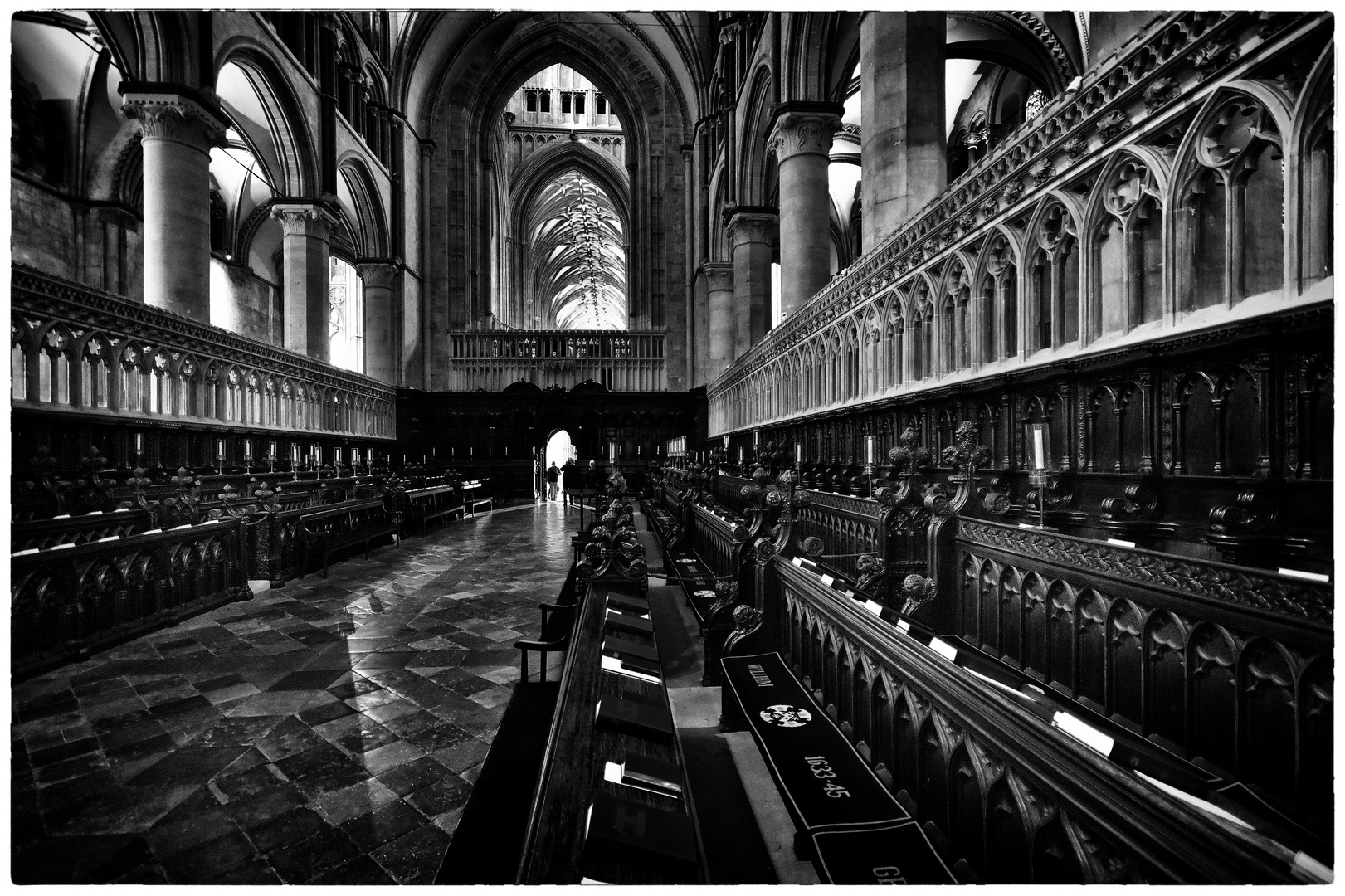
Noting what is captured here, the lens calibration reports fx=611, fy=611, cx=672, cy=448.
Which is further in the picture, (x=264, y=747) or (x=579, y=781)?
(x=264, y=747)

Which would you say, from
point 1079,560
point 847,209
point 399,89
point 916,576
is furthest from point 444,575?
point 847,209

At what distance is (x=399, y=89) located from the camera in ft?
65.9

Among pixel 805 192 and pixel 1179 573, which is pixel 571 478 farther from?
pixel 1179 573

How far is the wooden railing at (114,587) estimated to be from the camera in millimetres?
3789

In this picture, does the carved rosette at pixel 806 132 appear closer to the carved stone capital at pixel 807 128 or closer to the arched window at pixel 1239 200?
the carved stone capital at pixel 807 128

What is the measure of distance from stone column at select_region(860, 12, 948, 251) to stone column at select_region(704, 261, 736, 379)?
12359 mm

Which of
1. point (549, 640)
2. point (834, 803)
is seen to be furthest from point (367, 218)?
point (834, 803)

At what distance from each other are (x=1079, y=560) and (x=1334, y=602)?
79 centimetres

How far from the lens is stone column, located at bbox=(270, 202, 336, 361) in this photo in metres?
15.2

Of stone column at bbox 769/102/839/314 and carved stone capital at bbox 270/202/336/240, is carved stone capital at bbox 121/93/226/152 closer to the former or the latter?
carved stone capital at bbox 270/202/336/240

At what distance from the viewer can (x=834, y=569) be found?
15.5ft

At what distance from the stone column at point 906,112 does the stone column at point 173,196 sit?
1082cm

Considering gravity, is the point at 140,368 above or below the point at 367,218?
below

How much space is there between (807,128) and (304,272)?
12.6 metres
